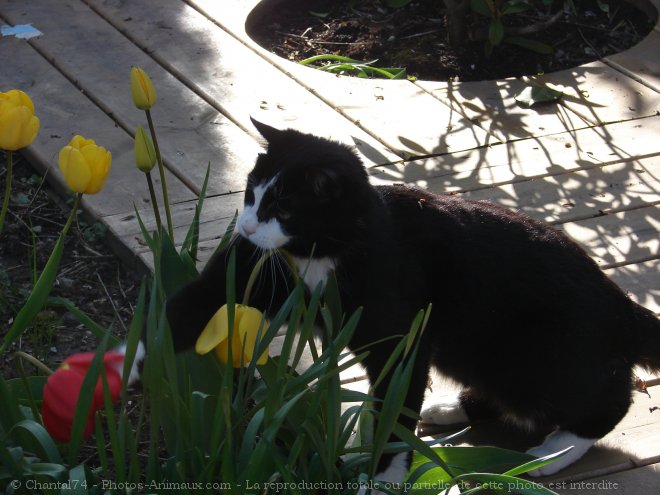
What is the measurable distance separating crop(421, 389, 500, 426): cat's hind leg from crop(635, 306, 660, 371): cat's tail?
0.37 m

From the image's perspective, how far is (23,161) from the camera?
127 inches

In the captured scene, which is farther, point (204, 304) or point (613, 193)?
point (613, 193)

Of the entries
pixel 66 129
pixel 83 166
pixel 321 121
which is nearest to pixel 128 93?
pixel 66 129

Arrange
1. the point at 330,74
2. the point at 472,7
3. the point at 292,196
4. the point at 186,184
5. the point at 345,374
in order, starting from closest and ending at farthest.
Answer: the point at 292,196
the point at 345,374
the point at 186,184
the point at 330,74
the point at 472,7

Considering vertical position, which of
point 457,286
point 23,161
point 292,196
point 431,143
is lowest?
point 23,161

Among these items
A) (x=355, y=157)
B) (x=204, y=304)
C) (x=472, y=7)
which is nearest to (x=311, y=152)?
(x=355, y=157)

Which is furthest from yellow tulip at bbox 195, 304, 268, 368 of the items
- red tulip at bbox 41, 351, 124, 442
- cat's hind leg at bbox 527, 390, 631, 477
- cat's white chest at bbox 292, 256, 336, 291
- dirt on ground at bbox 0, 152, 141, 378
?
cat's hind leg at bbox 527, 390, 631, 477

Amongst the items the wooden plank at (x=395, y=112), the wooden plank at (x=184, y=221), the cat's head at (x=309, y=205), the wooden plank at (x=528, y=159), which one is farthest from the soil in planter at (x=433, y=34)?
the cat's head at (x=309, y=205)

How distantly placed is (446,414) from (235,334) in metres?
0.88

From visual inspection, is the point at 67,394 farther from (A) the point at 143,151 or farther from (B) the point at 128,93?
(B) the point at 128,93

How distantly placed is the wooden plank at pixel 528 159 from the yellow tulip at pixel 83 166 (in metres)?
1.51

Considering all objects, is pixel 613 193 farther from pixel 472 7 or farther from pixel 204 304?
pixel 204 304

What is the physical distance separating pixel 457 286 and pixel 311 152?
43 cm

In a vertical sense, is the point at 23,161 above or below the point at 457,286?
below
